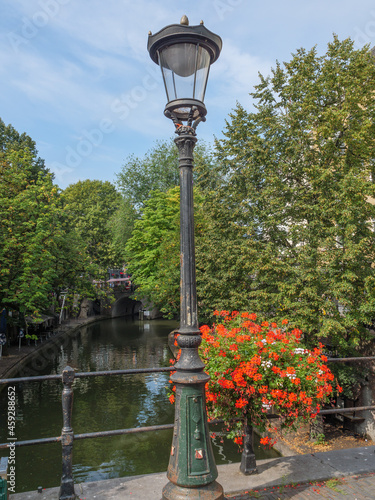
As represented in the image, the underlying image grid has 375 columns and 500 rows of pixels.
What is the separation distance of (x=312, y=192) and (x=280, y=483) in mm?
12072

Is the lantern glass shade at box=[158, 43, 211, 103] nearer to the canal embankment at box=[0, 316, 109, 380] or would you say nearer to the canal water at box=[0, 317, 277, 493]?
the canal water at box=[0, 317, 277, 493]

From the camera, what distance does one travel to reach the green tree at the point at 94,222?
49.2 meters

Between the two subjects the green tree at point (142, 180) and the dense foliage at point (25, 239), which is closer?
the dense foliage at point (25, 239)

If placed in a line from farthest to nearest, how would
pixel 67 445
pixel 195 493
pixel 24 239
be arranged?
pixel 24 239 < pixel 67 445 < pixel 195 493

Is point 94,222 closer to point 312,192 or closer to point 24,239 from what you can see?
point 24,239

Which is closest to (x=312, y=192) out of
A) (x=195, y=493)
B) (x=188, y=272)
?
(x=188, y=272)

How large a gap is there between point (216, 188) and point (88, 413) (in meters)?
11.2

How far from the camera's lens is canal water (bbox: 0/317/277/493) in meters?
12.4

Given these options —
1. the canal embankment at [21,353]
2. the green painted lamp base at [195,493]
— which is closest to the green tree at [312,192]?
the green painted lamp base at [195,493]

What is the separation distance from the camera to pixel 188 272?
353cm

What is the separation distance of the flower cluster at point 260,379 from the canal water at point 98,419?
8914mm

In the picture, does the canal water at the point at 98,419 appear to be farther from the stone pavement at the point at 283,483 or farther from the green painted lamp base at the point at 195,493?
the green painted lamp base at the point at 195,493

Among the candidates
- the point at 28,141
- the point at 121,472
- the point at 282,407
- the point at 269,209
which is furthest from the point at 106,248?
the point at 282,407

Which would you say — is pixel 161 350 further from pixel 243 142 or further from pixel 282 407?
pixel 282 407
